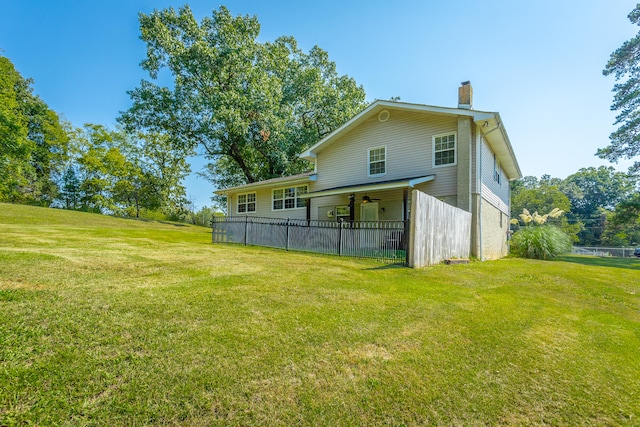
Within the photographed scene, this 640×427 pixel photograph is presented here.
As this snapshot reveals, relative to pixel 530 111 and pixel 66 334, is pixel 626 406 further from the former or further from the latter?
pixel 530 111

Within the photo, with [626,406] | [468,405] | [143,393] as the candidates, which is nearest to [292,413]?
[143,393]

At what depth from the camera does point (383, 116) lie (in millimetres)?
13656

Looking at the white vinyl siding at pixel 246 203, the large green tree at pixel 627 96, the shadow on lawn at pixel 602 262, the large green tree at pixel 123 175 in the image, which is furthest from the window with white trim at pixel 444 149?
the large green tree at pixel 123 175

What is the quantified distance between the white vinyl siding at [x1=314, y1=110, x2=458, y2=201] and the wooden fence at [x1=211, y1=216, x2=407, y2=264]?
4.43 meters

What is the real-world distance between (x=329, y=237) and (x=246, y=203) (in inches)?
449

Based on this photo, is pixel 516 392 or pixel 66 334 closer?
pixel 516 392

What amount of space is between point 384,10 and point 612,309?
12029mm

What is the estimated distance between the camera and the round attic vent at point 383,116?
13.5m

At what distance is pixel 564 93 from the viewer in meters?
12.3

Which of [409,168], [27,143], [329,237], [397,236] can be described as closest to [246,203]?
[329,237]

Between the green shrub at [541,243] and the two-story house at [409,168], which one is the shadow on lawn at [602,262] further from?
the two-story house at [409,168]

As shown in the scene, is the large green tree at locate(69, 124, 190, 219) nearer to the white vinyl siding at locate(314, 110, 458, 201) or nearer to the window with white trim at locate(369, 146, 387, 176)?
the white vinyl siding at locate(314, 110, 458, 201)

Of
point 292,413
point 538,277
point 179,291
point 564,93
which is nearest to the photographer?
point 292,413

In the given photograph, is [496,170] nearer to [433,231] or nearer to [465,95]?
[465,95]
